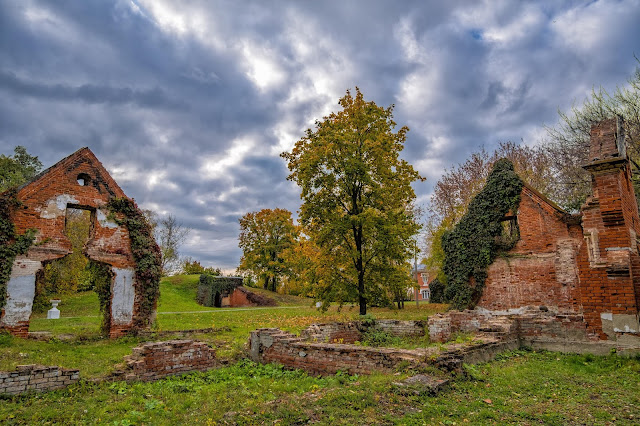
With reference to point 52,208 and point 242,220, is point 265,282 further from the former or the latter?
point 52,208

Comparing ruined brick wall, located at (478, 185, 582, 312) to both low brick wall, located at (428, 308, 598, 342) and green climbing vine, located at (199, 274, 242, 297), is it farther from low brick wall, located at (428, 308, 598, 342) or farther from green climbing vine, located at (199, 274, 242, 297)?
green climbing vine, located at (199, 274, 242, 297)

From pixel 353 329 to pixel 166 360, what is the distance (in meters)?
7.95

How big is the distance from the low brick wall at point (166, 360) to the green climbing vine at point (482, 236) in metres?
13.8

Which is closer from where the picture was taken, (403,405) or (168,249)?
(403,405)

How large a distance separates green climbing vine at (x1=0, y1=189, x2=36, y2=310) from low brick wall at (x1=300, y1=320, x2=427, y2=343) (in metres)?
10.4

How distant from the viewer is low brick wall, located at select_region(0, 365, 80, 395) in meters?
7.38

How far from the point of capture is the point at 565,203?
2523 cm

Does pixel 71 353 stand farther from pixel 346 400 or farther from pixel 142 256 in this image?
pixel 346 400

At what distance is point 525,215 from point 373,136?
8.33m

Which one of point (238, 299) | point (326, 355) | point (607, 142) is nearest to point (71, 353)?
point (326, 355)

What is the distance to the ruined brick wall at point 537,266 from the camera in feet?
54.0

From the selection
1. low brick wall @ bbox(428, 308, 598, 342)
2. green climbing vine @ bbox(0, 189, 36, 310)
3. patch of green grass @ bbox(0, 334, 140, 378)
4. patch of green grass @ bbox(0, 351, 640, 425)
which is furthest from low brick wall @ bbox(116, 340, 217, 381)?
low brick wall @ bbox(428, 308, 598, 342)

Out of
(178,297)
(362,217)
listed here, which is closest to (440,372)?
(362,217)

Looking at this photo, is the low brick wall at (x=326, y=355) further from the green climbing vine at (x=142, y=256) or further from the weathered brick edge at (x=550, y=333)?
the green climbing vine at (x=142, y=256)
